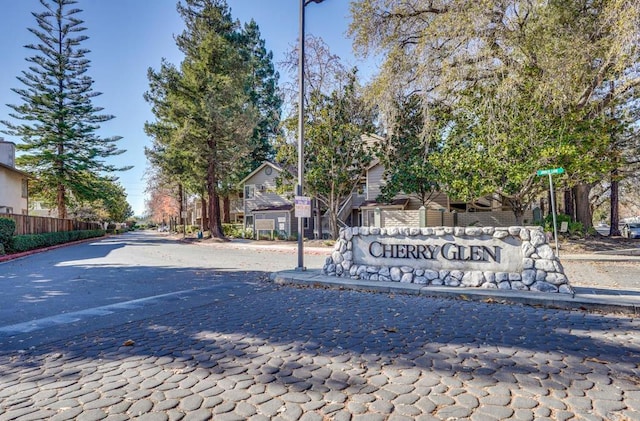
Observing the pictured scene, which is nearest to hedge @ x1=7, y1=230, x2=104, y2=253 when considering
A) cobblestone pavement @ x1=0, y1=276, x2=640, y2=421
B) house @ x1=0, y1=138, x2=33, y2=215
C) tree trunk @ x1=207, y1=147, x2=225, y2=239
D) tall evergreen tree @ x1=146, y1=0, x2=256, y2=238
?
house @ x1=0, y1=138, x2=33, y2=215

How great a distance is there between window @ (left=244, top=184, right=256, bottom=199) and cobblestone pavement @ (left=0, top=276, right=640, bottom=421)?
2977 cm

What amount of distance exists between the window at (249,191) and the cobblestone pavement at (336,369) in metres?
29.8

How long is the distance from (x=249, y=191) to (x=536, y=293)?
1203 inches

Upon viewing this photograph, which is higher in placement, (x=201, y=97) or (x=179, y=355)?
(x=201, y=97)

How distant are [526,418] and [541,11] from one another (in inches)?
589

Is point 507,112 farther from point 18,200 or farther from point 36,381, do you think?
point 18,200

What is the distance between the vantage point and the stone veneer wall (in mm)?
6809

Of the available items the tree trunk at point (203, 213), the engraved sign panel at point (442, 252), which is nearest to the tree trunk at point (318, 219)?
the tree trunk at point (203, 213)

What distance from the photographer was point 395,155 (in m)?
22.4

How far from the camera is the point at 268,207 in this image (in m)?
33.0

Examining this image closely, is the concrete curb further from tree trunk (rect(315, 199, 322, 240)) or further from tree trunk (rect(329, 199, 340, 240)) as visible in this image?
tree trunk (rect(315, 199, 322, 240))

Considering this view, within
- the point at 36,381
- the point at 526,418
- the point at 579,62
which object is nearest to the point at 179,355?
the point at 36,381

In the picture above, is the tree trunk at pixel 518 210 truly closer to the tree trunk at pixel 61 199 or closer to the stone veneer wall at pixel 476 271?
the stone veneer wall at pixel 476 271

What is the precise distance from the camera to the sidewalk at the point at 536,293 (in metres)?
5.98
